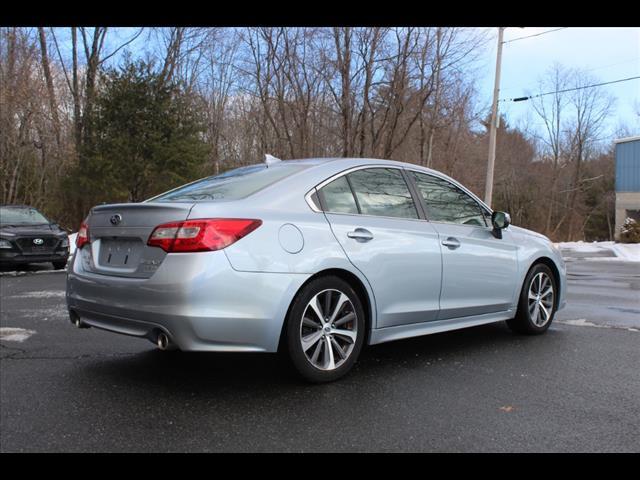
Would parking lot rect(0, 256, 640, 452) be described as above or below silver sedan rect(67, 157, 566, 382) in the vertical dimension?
below

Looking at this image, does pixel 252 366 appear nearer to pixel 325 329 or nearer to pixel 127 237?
pixel 325 329

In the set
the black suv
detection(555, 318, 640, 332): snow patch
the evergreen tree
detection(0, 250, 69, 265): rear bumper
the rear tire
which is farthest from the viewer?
the evergreen tree

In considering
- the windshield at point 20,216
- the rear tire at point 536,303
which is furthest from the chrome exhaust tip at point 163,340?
the windshield at point 20,216

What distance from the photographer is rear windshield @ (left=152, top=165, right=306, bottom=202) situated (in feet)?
12.8

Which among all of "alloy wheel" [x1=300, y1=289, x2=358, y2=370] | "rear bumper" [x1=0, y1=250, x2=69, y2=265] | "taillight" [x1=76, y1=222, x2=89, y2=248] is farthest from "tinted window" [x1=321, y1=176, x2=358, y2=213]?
"rear bumper" [x1=0, y1=250, x2=69, y2=265]

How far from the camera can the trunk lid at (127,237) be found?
3.49 metres

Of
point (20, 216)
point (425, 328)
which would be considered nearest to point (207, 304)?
point (425, 328)

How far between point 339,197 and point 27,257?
10.2 m

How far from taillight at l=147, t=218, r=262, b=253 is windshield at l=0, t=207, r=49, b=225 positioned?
36.3 ft

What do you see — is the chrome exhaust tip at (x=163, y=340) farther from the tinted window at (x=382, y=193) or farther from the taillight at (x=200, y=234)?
the tinted window at (x=382, y=193)

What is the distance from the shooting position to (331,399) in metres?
3.51

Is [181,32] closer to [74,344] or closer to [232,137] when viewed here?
[232,137]

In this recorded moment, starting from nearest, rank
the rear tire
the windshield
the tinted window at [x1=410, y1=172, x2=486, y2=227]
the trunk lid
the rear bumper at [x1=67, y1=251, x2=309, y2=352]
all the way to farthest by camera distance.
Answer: the rear bumper at [x1=67, y1=251, x2=309, y2=352]
the trunk lid
the tinted window at [x1=410, y1=172, x2=486, y2=227]
the rear tire
the windshield

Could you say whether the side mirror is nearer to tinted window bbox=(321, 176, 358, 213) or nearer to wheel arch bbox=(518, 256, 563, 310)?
wheel arch bbox=(518, 256, 563, 310)
